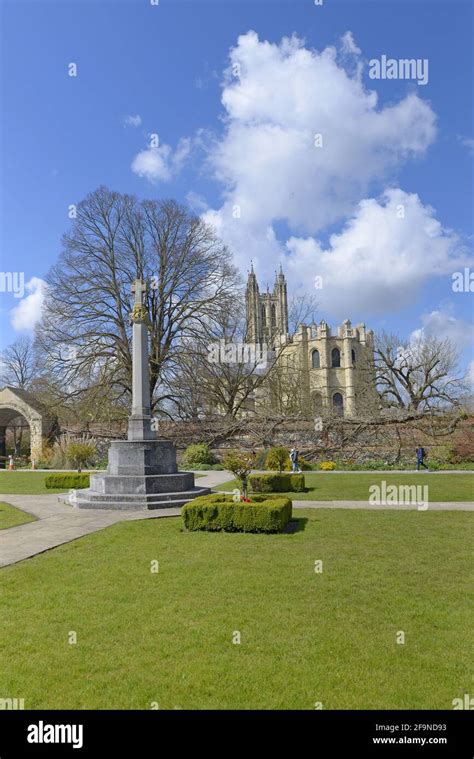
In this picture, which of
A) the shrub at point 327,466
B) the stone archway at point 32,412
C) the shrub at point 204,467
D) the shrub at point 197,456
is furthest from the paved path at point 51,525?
the stone archway at point 32,412

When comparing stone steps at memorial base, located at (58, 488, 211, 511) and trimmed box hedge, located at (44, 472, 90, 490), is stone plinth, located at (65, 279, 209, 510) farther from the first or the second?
trimmed box hedge, located at (44, 472, 90, 490)

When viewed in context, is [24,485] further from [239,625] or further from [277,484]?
[239,625]

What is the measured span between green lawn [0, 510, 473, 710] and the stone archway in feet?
87.5

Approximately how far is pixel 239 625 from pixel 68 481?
16.0m

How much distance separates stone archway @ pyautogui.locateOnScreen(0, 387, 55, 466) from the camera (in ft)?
111

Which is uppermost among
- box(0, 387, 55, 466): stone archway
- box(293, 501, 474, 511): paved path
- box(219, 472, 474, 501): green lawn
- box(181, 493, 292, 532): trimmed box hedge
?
box(0, 387, 55, 466): stone archway

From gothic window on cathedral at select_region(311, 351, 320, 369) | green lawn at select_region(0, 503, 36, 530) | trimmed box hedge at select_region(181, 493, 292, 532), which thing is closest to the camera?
trimmed box hedge at select_region(181, 493, 292, 532)

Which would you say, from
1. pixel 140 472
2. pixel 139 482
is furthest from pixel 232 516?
pixel 140 472

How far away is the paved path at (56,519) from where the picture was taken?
29.6 ft

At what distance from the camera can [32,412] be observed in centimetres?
3416

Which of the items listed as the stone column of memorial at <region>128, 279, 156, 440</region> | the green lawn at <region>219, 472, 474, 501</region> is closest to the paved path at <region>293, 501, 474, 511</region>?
the green lawn at <region>219, 472, 474, 501</region>

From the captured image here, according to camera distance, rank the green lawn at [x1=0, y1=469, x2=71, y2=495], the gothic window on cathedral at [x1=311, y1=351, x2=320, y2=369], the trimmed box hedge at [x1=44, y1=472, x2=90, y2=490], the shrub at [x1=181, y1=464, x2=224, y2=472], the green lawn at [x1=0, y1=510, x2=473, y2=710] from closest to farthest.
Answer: the green lawn at [x1=0, y1=510, x2=473, y2=710] < the green lawn at [x1=0, y1=469, x2=71, y2=495] < the trimmed box hedge at [x1=44, y1=472, x2=90, y2=490] < the shrub at [x1=181, y1=464, x2=224, y2=472] < the gothic window on cathedral at [x1=311, y1=351, x2=320, y2=369]

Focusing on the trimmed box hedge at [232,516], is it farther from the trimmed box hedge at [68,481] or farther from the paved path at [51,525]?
the trimmed box hedge at [68,481]
